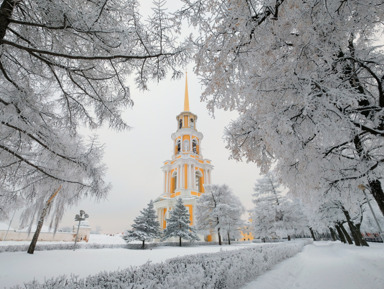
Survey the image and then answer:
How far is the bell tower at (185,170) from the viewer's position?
3300cm

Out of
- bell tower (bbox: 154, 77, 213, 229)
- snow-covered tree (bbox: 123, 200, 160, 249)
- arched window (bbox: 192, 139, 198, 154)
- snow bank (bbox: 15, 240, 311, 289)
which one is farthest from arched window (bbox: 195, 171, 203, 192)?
snow bank (bbox: 15, 240, 311, 289)

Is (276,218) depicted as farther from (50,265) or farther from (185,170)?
(50,265)

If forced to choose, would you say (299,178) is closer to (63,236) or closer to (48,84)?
(48,84)

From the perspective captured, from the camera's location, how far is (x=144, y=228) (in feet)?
70.1

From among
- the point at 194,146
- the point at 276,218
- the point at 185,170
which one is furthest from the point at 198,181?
the point at 276,218

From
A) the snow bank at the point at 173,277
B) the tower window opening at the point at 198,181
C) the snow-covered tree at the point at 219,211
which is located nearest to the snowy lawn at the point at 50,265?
the snow bank at the point at 173,277

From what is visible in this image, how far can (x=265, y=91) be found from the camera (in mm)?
3990

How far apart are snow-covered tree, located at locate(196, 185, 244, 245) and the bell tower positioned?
476cm

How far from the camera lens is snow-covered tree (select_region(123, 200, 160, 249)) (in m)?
20.2

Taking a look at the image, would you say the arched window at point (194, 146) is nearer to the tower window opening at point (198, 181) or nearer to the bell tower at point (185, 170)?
the bell tower at point (185, 170)

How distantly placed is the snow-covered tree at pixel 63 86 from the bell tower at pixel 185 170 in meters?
27.4

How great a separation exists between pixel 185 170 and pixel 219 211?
12572mm

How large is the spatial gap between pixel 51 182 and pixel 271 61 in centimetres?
609

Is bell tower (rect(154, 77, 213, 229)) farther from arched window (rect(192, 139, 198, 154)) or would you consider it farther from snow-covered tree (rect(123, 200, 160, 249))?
snow-covered tree (rect(123, 200, 160, 249))
